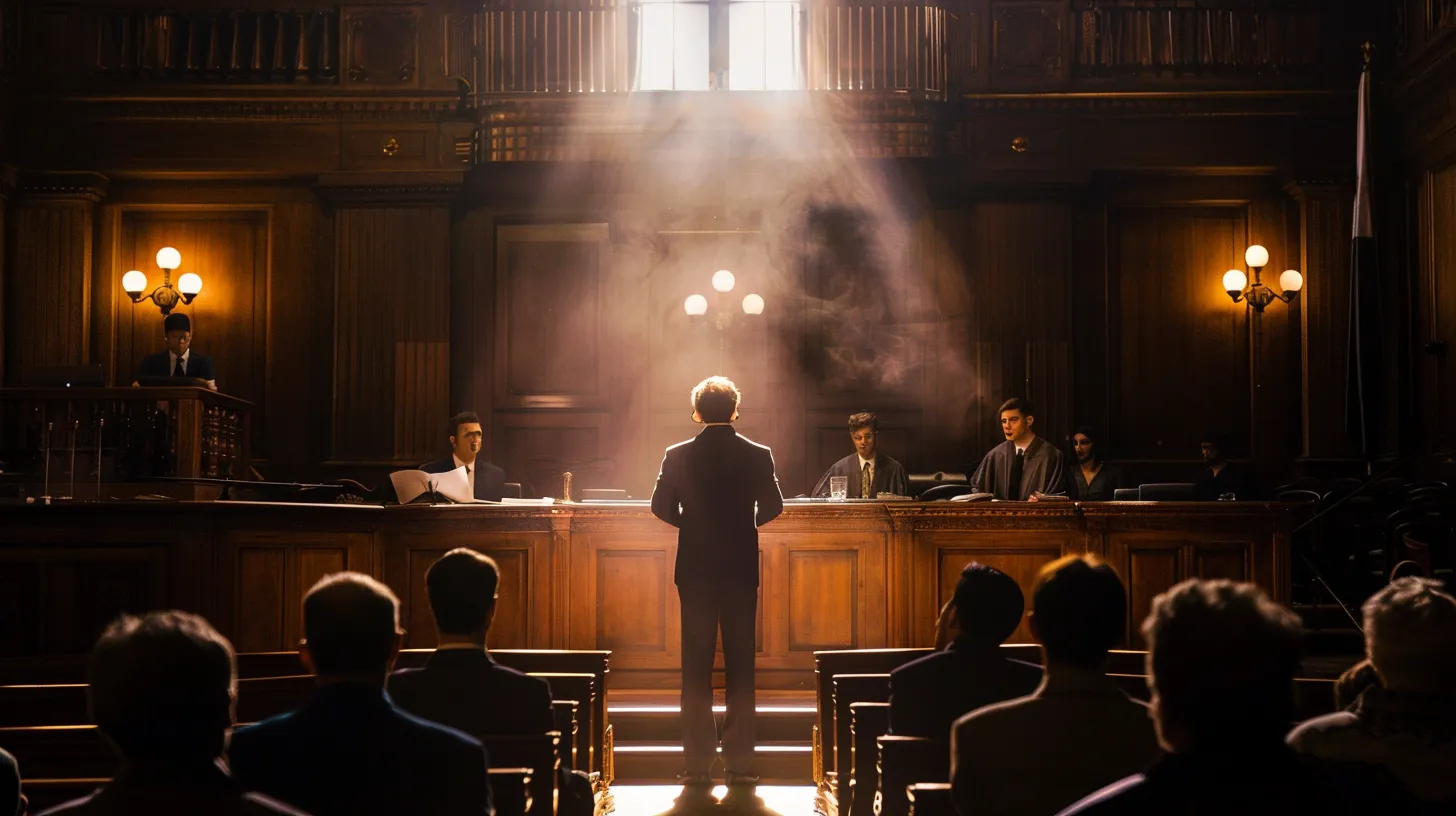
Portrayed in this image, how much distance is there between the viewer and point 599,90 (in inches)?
445

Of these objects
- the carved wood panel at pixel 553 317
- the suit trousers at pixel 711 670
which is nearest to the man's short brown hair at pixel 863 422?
the carved wood panel at pixel 553 317

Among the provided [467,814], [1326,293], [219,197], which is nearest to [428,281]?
[219,197]

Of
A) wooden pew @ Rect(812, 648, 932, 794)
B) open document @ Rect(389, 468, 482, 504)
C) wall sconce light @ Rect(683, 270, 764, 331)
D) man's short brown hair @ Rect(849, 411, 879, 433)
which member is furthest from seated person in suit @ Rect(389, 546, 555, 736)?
wall sconce light @ Rect(683, 270, 764, 331)

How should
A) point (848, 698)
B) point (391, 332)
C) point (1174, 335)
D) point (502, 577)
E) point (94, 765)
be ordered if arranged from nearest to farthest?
A: point (94, 765) < point (848, 698) < point (502, 577) < point (391, 332) < point (1174, 335)

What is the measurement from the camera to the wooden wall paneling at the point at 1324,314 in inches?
444

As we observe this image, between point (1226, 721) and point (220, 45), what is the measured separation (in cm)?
1163

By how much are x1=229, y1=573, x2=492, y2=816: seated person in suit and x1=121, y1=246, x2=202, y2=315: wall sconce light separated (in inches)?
371

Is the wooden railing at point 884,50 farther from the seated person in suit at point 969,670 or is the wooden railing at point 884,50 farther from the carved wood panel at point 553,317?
the seated person in suit at point 969,670

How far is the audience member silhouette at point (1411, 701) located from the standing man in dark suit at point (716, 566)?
3489 mm

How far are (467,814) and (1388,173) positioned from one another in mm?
10783

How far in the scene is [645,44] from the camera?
457 inches

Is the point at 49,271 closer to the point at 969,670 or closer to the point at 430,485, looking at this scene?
the point at 430,485

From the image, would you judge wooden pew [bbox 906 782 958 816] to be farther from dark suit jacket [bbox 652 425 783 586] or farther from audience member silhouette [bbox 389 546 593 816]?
dark suit jacket [bbox 652 425 783 586]

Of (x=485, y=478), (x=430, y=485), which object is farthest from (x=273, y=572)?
(x=485, y=478)
